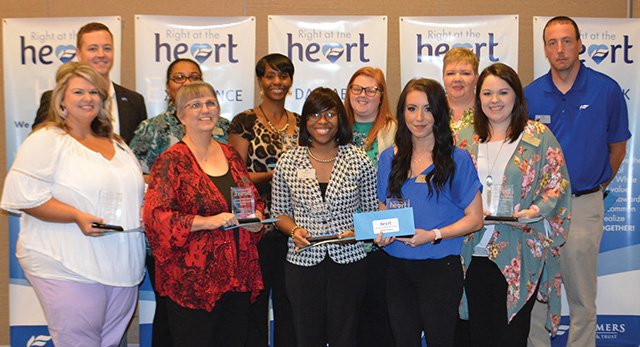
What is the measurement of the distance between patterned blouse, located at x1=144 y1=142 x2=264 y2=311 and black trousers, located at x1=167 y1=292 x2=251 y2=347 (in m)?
0.06

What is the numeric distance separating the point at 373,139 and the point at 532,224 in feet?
3.71

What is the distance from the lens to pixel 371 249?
4.04 metres

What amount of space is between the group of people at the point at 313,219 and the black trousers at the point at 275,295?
581 millimetres

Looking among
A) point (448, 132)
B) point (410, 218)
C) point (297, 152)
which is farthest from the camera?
point (297, 152)

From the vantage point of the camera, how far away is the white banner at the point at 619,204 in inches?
217

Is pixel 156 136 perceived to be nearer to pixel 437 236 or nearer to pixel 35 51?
pixel 35 51

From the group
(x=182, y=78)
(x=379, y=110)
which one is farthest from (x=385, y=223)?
(x=182, y=78)

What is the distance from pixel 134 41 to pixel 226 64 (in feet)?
2.79

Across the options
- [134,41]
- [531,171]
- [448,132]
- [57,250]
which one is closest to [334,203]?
[448,132]

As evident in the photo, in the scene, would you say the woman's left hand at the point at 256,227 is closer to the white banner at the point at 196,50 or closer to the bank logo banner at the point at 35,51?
the white banner at the point at 196,50

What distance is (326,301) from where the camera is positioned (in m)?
3.77

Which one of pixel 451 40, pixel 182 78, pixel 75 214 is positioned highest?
pixel 451 40

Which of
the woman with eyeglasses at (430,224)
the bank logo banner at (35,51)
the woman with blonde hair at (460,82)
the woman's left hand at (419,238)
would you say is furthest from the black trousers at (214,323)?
the bank logo banner at (35,51)

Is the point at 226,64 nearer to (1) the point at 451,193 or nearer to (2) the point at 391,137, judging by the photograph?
(2) the point at 391,137
